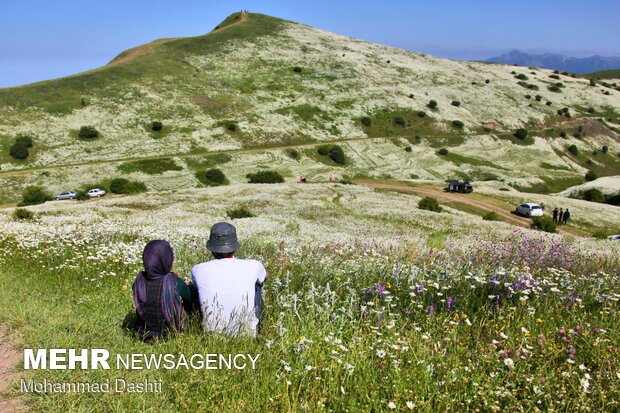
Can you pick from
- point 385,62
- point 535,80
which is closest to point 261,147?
point 385,62

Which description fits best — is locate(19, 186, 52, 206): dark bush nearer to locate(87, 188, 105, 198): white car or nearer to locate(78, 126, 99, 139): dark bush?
locate(87, 188, 105, 198): white car

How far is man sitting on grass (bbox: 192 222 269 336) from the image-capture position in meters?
6.10

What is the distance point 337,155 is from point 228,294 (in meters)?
77.2

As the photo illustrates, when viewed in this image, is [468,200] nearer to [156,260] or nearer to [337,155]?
[337,155]

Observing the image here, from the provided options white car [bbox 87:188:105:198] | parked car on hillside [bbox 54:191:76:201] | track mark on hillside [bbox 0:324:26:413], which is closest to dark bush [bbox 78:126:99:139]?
parked car on hillside [bbox 54:191:76:201]

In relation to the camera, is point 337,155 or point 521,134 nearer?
point 337,155

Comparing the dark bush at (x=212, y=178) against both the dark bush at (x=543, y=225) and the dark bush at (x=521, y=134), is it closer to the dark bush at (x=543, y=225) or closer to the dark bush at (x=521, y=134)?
the dark bush at (x=543, y=225)

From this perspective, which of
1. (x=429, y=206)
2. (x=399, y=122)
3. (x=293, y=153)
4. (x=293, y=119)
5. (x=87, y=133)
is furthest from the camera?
(x=399, y=122)

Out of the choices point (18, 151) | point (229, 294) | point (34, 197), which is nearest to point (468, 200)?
point (229, 294)

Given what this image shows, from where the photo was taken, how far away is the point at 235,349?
18.6 ft

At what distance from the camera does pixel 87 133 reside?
7594cm

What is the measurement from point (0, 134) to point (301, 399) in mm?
86369

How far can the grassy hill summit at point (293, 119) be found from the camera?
240 ft

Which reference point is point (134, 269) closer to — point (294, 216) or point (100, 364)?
point (100, 364)
